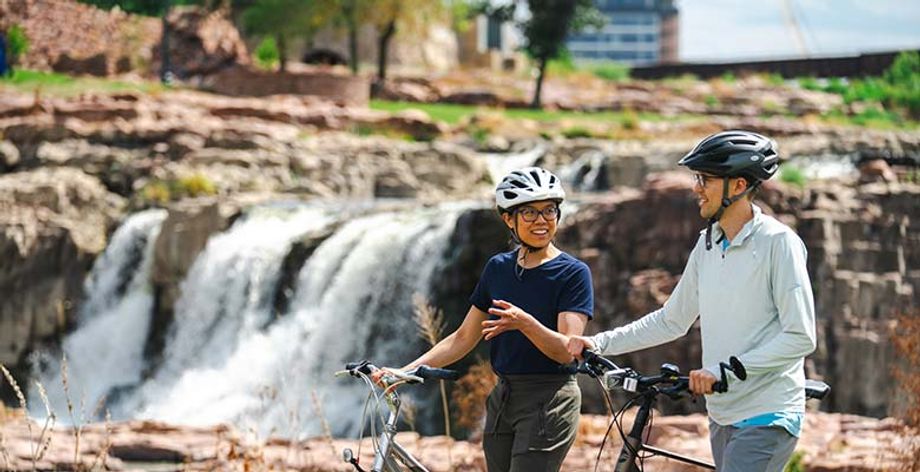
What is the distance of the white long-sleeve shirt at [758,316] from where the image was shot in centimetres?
443

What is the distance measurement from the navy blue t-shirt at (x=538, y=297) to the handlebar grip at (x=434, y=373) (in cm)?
28

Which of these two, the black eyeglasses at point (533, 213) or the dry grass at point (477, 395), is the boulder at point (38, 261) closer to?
the dry grass at point (477, 395)

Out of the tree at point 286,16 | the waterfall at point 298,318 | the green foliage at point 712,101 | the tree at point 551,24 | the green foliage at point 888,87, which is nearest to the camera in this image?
the waterfall at point 298,318

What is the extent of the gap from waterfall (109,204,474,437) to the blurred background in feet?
0.12

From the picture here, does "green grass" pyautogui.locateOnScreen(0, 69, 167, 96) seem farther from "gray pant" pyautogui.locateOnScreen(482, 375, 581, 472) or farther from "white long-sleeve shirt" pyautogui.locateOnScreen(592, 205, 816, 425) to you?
"white long-sleeve shirt" pyautogui.locateOnScreen(592, 205, 816, 425)

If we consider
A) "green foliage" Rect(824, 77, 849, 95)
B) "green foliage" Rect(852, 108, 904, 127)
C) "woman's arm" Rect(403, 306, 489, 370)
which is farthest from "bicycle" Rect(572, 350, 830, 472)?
"green foliage" Rect(824, 77, 849, 95)

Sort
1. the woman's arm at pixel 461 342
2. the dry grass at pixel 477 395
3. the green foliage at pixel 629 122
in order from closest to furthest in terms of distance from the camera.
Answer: the woman's arm at pixel 461 342 → the dry grass at pixel 477 395 → the green foliage at pixel 629 122

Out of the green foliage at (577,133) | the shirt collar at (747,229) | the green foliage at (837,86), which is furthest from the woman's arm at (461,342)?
the green foliage at (837,86)

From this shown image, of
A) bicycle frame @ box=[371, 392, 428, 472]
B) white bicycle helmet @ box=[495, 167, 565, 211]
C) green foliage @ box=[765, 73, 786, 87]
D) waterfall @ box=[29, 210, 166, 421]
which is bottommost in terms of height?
waterfall @ box=[29, 210, 166, 421]

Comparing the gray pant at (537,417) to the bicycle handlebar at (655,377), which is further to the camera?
the gray pant at (537,417)

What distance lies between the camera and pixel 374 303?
19.8 metres

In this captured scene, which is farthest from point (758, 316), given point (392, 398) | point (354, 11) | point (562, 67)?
point (562, 67)

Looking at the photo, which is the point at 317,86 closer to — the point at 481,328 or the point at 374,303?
the point at 374,303

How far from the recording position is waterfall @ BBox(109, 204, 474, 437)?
19.2 meters
